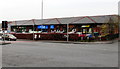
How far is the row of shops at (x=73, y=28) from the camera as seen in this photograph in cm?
3741

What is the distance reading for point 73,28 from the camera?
5097cm

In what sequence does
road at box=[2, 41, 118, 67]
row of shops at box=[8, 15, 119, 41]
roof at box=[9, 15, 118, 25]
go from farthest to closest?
roof at box=[9, 15, 118, 25] → row of shops at box=[8, 15, 119, 41] → road at box=[2, 41, 118, 67]

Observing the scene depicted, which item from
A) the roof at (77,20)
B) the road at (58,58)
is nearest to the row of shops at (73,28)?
the roof at (77,20)

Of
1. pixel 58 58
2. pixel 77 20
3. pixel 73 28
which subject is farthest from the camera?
pixel 73 28

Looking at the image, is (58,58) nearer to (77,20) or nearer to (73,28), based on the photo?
(77,20)

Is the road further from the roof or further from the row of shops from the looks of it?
the roof

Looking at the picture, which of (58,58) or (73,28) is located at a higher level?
(73,28)

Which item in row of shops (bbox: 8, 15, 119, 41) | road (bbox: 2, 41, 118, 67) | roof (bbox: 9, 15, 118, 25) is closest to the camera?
road (bbox: 2, 41, 118, 67)

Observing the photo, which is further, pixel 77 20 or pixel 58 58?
pixel 77 20

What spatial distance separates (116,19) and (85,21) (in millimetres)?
8080

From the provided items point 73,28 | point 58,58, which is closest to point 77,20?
point 73,28

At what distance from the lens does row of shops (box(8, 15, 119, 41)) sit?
3741 centimetres

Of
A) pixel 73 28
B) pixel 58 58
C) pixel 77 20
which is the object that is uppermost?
pixel 77 20

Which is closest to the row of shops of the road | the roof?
the roof
